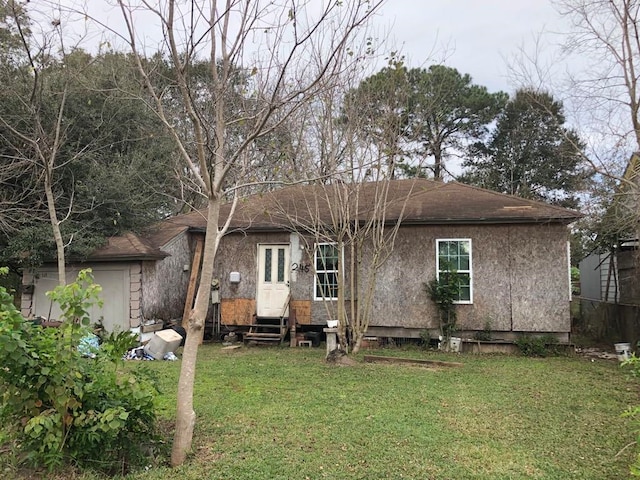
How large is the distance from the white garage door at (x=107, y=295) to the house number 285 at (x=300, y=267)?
13.2 feet

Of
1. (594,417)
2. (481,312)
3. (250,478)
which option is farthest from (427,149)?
(250,478)

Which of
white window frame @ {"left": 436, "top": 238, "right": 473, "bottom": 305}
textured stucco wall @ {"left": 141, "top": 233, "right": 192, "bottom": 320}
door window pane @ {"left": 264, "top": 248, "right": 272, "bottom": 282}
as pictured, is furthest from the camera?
door window pane @ {"left": 264, "top": 248, "right": 272, "bottom": 282}

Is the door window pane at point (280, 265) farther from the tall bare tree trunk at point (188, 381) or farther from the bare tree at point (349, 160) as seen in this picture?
the tall bare tree trunk at point (188, 381)

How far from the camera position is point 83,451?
3814 millimetres

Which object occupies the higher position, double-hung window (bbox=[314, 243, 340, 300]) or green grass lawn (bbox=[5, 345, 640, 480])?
double-hung window (bbox=[314, 243, 340, 300])

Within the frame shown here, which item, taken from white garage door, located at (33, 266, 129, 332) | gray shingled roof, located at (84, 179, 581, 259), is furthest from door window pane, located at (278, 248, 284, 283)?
white garage door, located at (33, 266, 129, 332)

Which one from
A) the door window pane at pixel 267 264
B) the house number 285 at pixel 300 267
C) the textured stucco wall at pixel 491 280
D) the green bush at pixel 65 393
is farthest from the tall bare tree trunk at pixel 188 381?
the door window pane at pixel 267 264

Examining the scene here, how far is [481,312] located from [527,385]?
3.45m

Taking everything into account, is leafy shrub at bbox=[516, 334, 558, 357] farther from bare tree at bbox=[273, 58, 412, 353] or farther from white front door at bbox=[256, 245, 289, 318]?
white front door at bbox=[256, 245, 289, 318]

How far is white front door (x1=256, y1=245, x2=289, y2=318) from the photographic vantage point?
464 inches

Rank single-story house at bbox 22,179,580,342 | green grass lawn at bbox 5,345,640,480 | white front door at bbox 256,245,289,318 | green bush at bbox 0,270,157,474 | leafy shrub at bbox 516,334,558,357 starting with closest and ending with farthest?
1. green bush at bbox 0,270,157,474
2. green grass lawn at bbox 5,345,640,480
3. leafy shrub at bbox 516,334,558,357
4. single-story house at bbox 22,179,580,342
5. white front door at bbox 256,245,289,318

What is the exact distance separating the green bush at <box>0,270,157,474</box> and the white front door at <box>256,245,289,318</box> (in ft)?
25.4

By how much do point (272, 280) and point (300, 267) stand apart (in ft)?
2.77

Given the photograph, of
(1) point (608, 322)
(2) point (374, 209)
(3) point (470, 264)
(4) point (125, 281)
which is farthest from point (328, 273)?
(1) point (608, 322)
